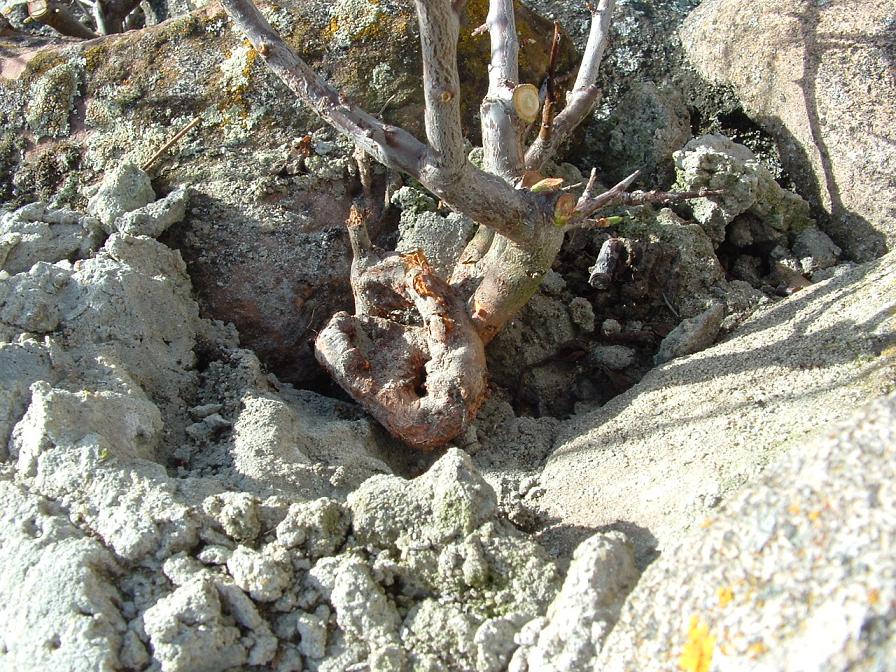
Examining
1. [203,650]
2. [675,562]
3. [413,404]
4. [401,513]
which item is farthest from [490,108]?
[203,650]

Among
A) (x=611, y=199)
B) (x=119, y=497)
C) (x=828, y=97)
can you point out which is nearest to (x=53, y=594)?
(x=119, y=497)

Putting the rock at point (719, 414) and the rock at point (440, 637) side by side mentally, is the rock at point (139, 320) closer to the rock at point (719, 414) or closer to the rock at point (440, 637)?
the rock at point (440, 637)

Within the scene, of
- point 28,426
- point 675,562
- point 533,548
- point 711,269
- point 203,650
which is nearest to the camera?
point 675,562

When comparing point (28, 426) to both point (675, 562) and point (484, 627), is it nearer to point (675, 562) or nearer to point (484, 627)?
point (484, 627)

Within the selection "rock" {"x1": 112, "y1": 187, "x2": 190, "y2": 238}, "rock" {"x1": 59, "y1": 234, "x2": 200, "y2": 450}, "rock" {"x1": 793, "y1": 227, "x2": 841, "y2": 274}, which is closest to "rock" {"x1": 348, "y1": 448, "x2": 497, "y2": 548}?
"rock" {"x1": 59, "y1": 234, "x2": 200, "y2": 450}

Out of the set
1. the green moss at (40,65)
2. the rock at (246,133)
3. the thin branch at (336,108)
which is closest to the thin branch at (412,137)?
the thin branch at (336,108)

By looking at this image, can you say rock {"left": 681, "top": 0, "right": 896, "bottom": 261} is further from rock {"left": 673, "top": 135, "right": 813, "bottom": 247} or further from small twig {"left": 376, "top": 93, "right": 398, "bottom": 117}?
small twig {"left": 376, "top": 93, "right": 398, "bottom": 117}
